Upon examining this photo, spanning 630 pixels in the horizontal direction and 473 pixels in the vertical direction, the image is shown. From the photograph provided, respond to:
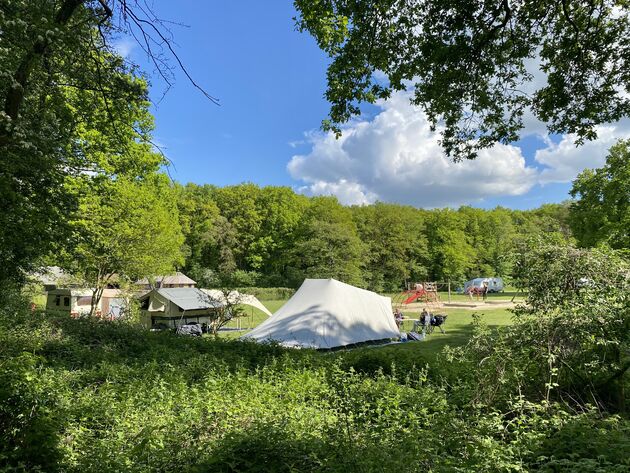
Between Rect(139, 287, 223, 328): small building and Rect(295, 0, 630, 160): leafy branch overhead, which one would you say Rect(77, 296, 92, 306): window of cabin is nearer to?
Rect(139, 287, 223, 328): small building

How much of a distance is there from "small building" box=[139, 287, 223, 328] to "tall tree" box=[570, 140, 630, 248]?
20.9 m

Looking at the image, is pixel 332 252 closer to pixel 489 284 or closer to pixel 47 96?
pixel 489 284

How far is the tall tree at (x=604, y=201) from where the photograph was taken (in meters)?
20.8

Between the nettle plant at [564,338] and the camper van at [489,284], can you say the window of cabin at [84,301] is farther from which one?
the camper van at [489,284]

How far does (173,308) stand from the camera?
21172 millimetres

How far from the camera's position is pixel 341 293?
15.2 meters

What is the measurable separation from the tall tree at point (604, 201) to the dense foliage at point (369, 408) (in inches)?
665

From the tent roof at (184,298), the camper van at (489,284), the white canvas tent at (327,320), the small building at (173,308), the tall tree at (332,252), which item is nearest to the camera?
the white canvas tent at (327,320)

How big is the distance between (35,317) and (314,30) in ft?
33.6

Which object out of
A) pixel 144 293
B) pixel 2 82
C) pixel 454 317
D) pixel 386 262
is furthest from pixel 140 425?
pixel 386 262

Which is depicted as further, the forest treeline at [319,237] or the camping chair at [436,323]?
the forest treeline at [319,237]

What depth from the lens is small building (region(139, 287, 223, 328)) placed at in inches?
827

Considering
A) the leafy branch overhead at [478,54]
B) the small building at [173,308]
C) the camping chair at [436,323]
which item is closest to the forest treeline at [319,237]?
the small building at [173,308]

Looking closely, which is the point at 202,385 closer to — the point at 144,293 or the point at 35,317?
the point at 35,317
